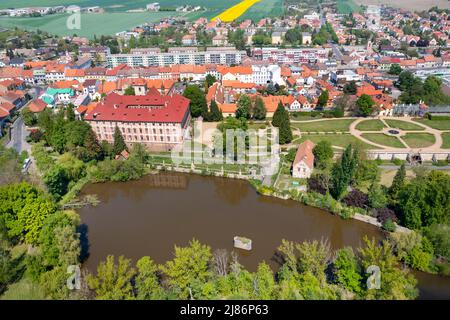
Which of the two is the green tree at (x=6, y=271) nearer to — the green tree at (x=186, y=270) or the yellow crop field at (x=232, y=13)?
the green tree at (x=186, y=270)

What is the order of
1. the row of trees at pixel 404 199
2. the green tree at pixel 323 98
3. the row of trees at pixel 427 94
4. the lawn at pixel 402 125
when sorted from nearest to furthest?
the row of trees at pixel 404 199
the lawn at pixel 402 125
the row of trees at pixel 427 94
the green tree at pixel 323 98

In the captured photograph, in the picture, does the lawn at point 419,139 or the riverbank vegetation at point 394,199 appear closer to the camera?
the riverbank vegetation at point 394,199

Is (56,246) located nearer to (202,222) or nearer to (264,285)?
(202,222)

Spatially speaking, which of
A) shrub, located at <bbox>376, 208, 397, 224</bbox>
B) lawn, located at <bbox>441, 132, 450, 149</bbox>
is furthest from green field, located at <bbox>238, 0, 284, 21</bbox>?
shrub, located at <bbox>376, 208, 397, 224</bbox>

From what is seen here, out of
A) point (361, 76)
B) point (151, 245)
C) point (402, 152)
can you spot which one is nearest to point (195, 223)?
point (151, 245)

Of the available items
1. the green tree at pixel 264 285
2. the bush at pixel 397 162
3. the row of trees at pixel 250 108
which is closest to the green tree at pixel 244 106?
the row of trees at pixel 250 108

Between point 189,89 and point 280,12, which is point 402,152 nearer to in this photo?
point 189,89
